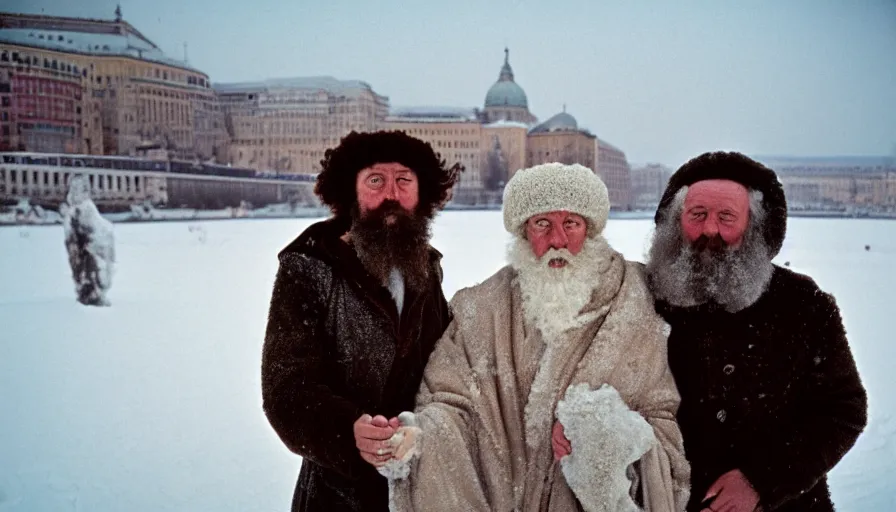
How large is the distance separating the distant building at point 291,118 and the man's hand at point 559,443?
23.8m

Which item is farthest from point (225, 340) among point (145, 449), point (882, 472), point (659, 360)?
point (659, 360)

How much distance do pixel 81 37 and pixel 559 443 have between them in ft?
69.1

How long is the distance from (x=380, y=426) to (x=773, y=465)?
3.38 feet

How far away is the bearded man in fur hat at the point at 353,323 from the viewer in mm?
1795

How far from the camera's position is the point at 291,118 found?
26438 mm

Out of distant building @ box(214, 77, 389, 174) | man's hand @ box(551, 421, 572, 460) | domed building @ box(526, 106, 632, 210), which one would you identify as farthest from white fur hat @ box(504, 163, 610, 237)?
distant building @ box(214, 77, 389, 174)

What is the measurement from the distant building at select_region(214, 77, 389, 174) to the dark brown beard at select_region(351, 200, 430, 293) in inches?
915

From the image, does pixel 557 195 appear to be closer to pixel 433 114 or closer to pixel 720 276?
pixel 720 276

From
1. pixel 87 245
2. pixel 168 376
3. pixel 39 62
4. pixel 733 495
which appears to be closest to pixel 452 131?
pixel 39 62

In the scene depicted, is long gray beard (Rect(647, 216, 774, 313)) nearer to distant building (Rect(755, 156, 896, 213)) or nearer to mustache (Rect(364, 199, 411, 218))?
mustache (Rect(364, 199, 411, 218))

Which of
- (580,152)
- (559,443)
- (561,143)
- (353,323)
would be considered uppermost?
(561,143)

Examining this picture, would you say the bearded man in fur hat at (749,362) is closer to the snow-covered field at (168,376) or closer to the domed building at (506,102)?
the snow-covered field at (168,376)

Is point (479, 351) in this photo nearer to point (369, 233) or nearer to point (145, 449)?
point (369, 233)

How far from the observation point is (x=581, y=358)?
1838 millimetres
